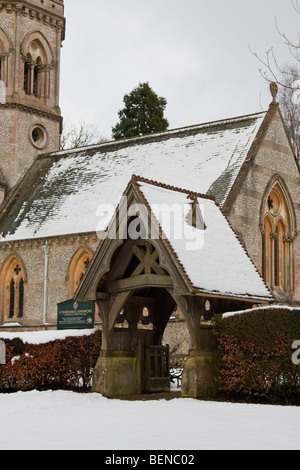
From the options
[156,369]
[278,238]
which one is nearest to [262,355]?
[156,369]

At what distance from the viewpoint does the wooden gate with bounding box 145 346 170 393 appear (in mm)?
14648

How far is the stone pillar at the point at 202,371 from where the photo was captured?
1280 cm

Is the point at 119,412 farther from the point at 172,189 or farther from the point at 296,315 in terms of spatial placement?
the point at 172,189

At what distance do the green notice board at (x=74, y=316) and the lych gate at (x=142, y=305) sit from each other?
511 cm

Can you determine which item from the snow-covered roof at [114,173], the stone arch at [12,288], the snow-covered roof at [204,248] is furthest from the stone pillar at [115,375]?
the stone arch at [12,288]

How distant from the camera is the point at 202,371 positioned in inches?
508

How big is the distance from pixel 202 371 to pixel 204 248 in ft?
8.19

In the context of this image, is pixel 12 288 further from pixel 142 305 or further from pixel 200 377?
pixel 200 377

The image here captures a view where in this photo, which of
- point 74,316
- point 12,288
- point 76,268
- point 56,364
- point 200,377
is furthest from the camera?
point 12,288

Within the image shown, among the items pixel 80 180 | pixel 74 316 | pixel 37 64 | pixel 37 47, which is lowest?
pixel 74 316

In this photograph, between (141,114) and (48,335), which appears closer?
(48,335)

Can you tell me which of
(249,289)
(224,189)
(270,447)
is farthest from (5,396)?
(224,189)
